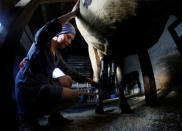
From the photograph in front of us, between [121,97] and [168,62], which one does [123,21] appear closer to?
[121,97]

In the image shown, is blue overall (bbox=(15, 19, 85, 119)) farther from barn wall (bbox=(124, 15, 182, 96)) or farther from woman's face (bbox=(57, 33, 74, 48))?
barn wall (bbox=(124, 15, 182, 96))

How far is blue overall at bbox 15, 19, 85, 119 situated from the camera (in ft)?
2.65

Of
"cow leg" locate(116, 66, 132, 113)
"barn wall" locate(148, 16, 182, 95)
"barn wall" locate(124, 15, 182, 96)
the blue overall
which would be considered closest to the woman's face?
the blue overall

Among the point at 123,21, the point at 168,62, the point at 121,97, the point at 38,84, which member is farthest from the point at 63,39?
the point at 168,62

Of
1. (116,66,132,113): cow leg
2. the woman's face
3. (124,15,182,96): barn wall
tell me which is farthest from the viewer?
(124,15,182,96): barn wall

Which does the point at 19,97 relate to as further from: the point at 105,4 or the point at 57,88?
the point at 105,4

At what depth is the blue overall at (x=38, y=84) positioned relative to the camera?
807mm

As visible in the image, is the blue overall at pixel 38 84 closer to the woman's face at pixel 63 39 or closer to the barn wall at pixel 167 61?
the woman's face at pixel 63 39

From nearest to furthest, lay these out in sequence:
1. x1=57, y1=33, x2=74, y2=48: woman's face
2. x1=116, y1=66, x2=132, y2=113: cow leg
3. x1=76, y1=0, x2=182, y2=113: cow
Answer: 1. x1=76, y1=0, x2=182, y2=113: cow
2. x1=57, y1=33, x2=74, y2=48: woman's face
3. x1=116, y1=66, x2=132, y2=113: cow leg

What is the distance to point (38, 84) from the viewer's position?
33.9 inches

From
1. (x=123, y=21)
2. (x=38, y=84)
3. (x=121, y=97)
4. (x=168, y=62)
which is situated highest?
(x=123, y=21)

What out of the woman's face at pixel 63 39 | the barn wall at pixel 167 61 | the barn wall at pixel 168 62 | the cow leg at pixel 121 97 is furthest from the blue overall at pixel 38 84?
the barn wall at pixel 168 62

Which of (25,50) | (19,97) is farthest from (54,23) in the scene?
(25,50)

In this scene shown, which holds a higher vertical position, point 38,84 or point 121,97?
point 38,84
